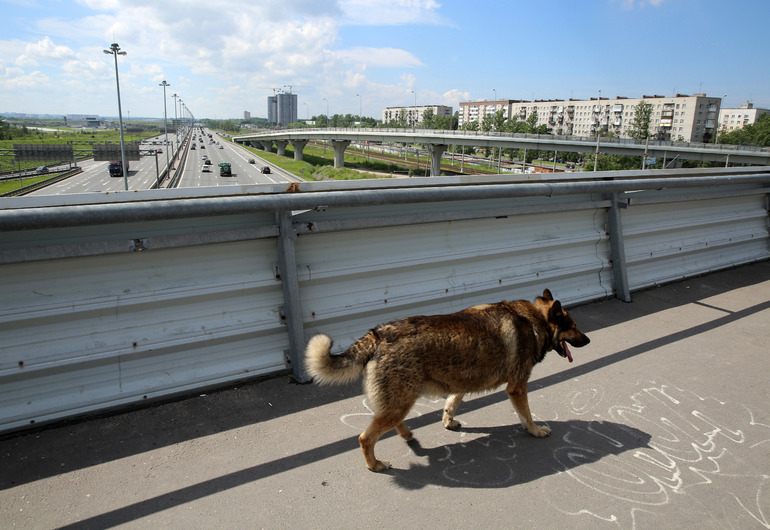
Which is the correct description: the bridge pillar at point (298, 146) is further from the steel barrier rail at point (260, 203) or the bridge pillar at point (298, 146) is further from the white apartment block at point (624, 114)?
the steel barrier rail at point (260, 203)

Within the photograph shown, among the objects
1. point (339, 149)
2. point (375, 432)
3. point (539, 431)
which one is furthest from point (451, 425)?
point (339, 149)

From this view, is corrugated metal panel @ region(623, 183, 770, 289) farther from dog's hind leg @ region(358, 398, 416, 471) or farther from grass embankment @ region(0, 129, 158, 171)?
grass embankment @ region(0, 129, 158, 171)

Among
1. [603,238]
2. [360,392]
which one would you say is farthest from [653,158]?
[360,392]

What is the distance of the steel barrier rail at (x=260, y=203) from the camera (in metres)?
3.05

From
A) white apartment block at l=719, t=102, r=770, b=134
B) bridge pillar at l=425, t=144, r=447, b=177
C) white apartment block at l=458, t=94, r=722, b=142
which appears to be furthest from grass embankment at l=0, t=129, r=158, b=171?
white apartment block at l=719, t=102, r=770, b=134

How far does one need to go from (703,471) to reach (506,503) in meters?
1.43

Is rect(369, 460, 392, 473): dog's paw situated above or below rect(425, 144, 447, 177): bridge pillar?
below

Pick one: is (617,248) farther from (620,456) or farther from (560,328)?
(620,456)

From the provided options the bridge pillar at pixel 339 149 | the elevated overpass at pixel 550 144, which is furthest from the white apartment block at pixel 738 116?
the bridge pillar at pixel 339 149

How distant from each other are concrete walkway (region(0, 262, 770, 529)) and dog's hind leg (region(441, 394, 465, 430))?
0.24 feet

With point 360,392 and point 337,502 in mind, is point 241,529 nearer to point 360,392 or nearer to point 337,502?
point 337,502

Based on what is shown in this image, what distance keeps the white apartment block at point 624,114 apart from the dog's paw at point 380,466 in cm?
10061

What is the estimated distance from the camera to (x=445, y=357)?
3207 millimetres

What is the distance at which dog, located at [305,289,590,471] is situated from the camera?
303 cm
